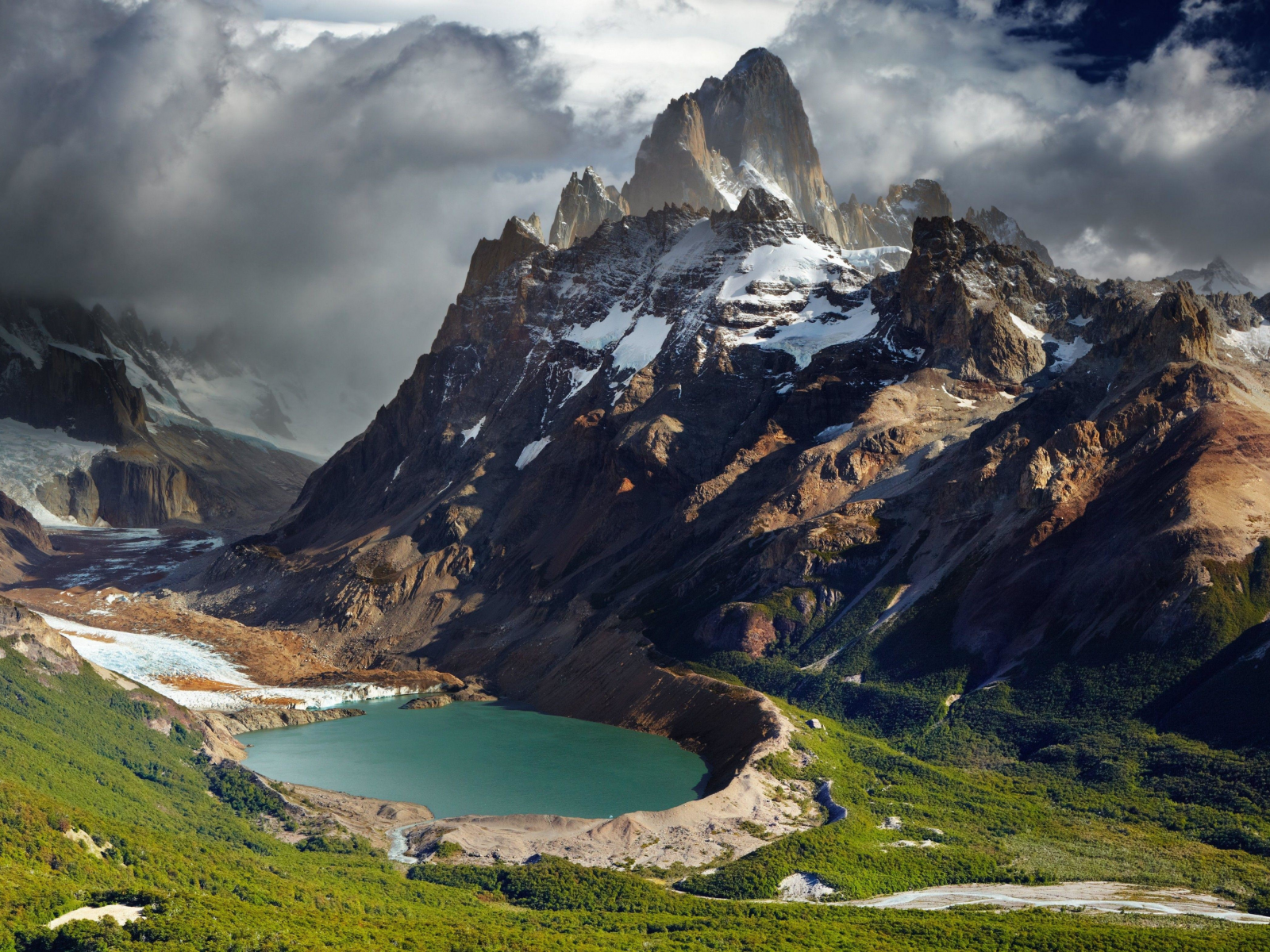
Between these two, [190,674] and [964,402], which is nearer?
[190,674]

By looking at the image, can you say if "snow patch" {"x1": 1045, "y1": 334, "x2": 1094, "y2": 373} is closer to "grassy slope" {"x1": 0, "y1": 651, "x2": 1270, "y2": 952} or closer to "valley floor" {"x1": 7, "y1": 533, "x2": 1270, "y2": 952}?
"valley floor" {"x1": 7, "y1": 533, "x2": 1270, "y2": 952}

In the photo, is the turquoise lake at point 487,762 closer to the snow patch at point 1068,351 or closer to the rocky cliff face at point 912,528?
the rocky cliff face at point 912,528

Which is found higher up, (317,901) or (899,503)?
(899,503)

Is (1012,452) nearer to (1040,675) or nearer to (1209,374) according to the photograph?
(1209,374)

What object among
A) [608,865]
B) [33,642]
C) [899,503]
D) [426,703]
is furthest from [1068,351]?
[33,642]

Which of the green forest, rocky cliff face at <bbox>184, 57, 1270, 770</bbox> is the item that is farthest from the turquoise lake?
the green forest

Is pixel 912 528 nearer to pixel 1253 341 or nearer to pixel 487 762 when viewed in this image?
pixel 487 762
